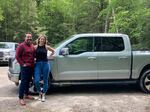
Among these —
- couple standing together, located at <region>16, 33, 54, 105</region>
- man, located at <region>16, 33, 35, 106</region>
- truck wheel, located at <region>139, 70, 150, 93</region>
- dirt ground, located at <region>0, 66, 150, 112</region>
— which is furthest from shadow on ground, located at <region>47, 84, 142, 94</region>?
man, located at <region>16, 33, 35, 106</region>

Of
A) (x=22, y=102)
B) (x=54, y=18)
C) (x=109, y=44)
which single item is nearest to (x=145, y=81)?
(x=109, y=44)

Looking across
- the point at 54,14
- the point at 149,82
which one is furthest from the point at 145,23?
the point at 54,14

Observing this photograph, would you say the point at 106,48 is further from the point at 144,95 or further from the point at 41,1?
the point at 41,1

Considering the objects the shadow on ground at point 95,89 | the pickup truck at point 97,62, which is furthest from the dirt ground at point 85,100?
the pickup truck at point 97,62

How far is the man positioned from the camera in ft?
28.7

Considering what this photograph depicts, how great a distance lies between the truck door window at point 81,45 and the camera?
10.2 meters

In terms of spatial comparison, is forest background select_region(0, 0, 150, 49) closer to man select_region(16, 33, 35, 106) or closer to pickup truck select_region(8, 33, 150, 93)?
pickup truck select_region(8, 33, 150, 93)

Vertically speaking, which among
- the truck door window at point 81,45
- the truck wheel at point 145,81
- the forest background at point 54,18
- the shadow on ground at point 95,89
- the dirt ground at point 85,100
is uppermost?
the forest background at point 54,18

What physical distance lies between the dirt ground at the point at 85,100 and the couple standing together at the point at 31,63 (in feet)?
1.16

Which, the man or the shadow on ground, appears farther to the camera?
the shadow on ground

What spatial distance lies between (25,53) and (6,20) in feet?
106

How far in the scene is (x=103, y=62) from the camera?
398 inches

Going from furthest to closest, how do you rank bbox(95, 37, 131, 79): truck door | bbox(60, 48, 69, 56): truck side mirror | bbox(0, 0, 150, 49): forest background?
1. bbox(0, 0, 150, 49): forest background
2. bbox(95, 37, 131, 79): truck door
3. bbox(60, 48, 69, 56): truck side mirror

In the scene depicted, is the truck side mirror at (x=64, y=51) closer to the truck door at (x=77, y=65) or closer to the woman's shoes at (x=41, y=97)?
the truck door at (x=77, y=65)
